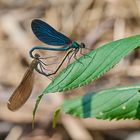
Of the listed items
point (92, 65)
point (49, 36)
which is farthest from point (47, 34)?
point (92, 65)

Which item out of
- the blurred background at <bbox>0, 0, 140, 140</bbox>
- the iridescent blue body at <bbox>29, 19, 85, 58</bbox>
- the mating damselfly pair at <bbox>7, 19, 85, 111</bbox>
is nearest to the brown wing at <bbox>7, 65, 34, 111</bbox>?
the mating damselfly pair at <bbox>7, 19, 85, 111</bbox>

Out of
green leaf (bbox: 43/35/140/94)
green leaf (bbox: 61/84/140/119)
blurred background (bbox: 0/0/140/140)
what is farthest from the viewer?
blurred background (bbox: 0/0/140/140)

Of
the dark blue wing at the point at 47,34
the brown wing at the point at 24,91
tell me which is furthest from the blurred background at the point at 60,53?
the dark blue wing at the point at 47,34

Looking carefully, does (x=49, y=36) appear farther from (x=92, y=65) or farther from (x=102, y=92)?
(x=102, y=92)

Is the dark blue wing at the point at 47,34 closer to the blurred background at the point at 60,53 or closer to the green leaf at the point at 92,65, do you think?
the green leaf at the point at 92,65

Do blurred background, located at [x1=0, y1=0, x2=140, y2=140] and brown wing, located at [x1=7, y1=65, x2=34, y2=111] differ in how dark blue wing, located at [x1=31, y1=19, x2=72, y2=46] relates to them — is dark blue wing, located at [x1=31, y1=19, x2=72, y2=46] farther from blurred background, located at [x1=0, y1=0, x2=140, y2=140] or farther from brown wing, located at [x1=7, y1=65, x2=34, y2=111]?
blurred background, located at [x1=0, y1=0, x2=140, y2=140]

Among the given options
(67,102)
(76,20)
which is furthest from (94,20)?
(67,102)
